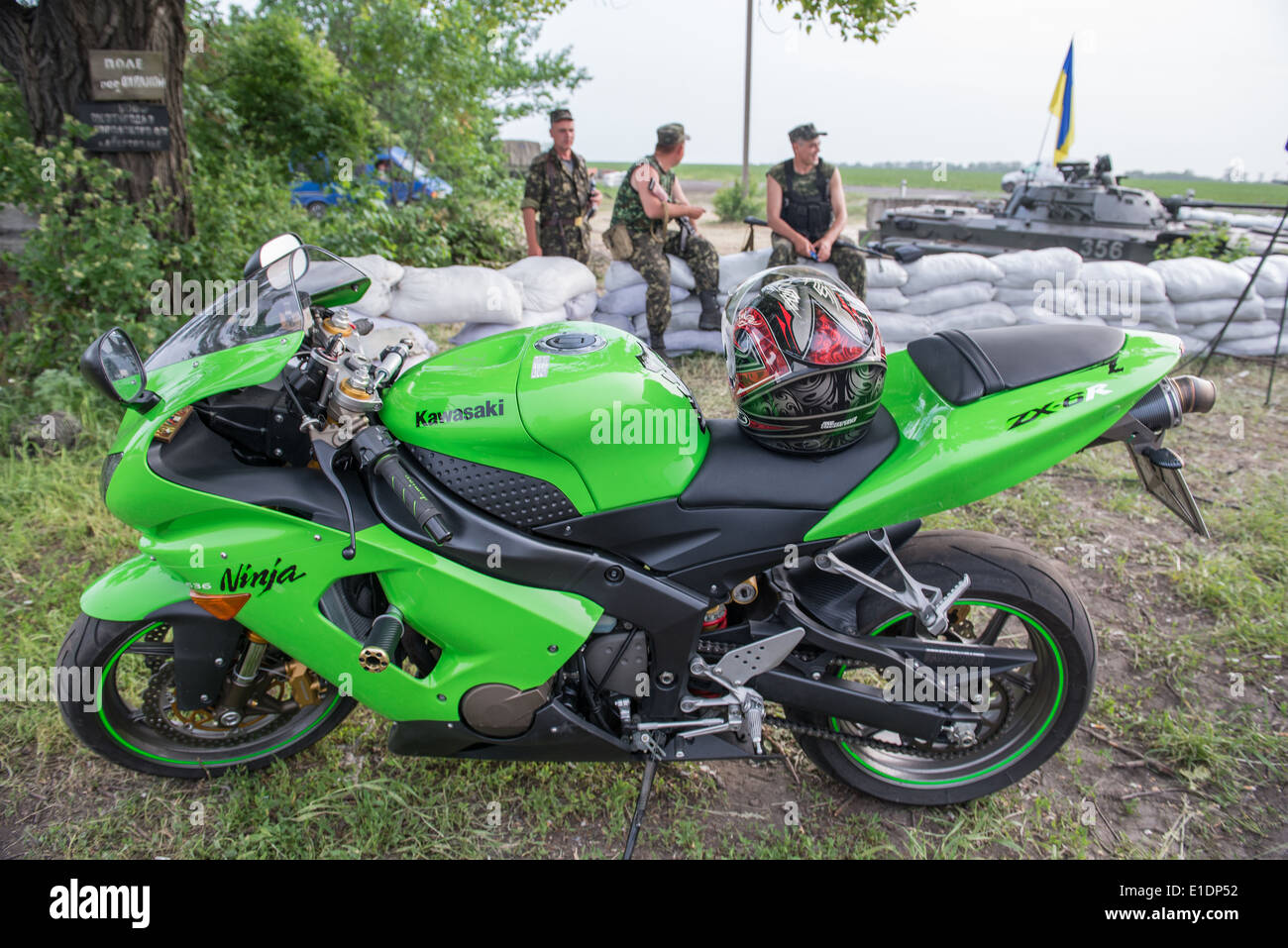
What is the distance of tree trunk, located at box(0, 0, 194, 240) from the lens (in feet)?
15.0

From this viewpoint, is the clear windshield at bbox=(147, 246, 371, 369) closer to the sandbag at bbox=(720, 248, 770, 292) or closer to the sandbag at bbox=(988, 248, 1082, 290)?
the sandbag at bbox=(720, 248, 770, 292)

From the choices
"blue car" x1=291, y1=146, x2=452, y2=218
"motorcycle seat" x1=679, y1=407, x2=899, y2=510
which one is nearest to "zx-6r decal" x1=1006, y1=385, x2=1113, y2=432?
"motorcycle seat" x1=679, y1=407, x2=899, y2=510

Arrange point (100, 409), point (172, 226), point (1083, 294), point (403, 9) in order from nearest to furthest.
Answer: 1. point (100, 409)
2. point (172, 226)
3. point (1083, 294)
4. point (403, 9)

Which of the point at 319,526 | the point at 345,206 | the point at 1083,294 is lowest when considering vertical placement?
the point at 319,526

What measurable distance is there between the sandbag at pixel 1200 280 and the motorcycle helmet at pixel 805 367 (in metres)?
6.21

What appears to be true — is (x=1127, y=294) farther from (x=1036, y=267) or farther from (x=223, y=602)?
(x=223, y=602)

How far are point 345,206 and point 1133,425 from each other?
6.30 meters

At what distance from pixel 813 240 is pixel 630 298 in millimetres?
1677

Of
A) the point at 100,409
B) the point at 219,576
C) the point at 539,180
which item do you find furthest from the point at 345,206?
the point at 219,576

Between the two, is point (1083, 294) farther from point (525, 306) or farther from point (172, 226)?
point (172, 226)

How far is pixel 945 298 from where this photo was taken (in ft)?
21.8

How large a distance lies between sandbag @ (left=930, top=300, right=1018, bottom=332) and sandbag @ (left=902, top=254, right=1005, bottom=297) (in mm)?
251

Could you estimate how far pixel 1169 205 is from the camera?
10.0 m

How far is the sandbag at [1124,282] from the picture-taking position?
6.47 m
